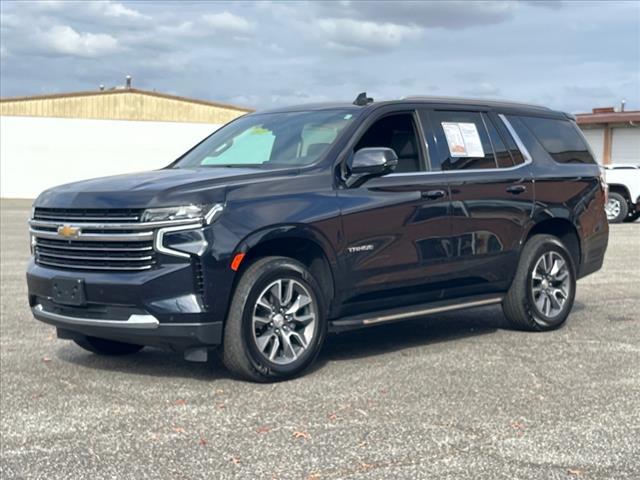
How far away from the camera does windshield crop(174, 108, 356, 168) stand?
23.0 ft

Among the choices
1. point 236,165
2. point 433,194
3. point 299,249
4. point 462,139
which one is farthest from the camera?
point 462,139

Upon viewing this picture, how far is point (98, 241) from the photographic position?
615 centimetres

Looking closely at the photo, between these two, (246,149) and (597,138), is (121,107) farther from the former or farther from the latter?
(246,149)

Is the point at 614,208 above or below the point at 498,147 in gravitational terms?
below

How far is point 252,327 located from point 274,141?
68.7 inches

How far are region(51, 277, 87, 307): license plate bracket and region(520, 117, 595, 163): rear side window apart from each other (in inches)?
167

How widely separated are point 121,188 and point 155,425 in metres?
1.64

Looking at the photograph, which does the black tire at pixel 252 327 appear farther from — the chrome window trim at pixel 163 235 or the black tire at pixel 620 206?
the black tire at pixel 620 206

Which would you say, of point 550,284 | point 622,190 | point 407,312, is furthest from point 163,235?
point 622,190

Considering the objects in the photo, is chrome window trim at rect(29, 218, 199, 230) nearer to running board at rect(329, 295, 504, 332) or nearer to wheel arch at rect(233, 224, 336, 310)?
wheel arch at rect(233, 224, 336, 310)

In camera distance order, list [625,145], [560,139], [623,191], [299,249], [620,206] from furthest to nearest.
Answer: [625,145]
[623,191]
[620,206]
[560,139]
[299,249]

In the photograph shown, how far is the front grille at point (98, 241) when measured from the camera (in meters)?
5.98

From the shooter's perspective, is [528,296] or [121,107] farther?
[121,107]

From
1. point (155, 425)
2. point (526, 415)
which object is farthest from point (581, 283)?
point (155, 425)
